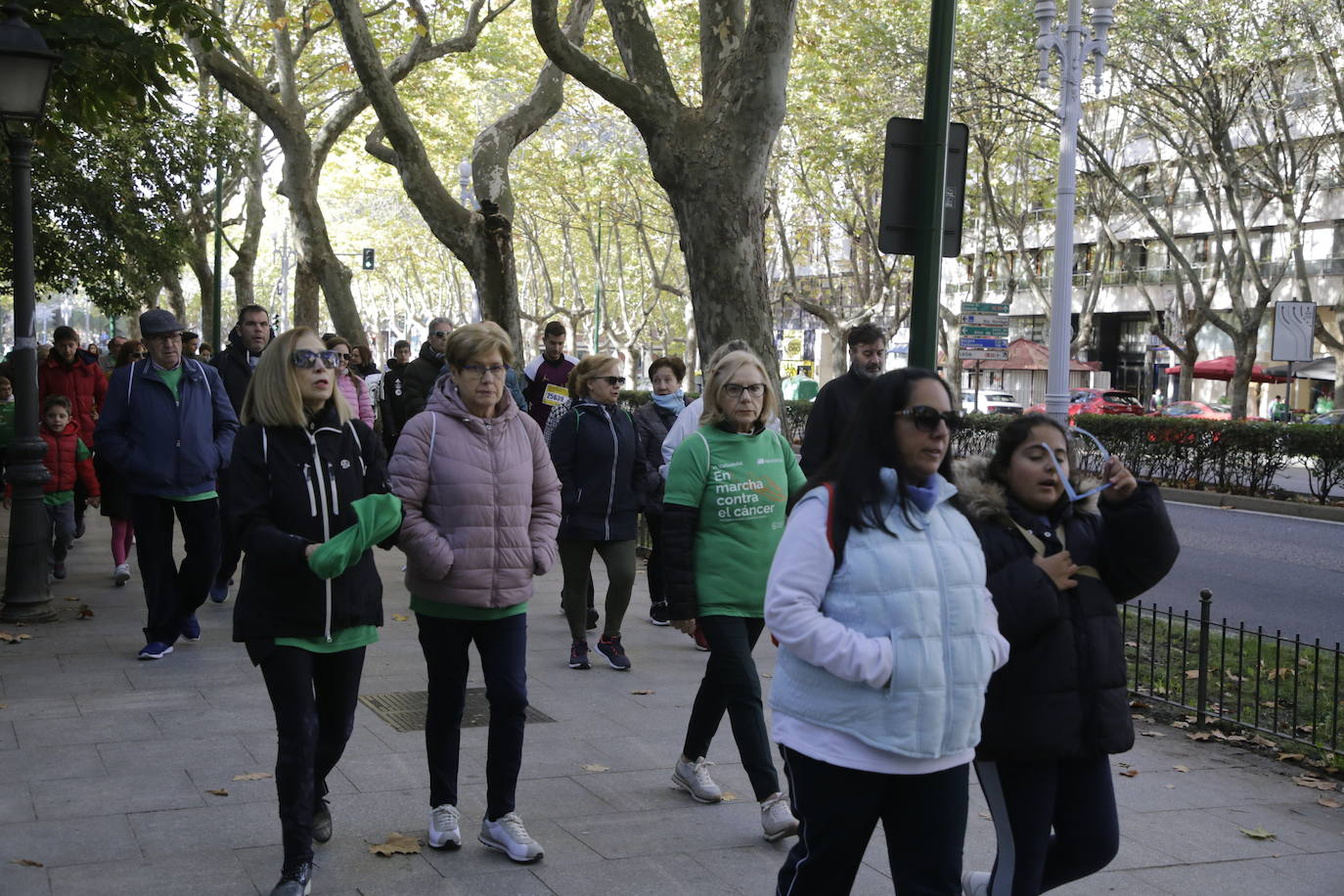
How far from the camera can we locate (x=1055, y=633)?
11.6ft

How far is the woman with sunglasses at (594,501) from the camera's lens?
7.92 m

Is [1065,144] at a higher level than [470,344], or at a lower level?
higher

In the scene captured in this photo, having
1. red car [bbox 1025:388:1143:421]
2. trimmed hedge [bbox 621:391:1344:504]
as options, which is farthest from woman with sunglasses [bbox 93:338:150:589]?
red car [bbox 1025:388:1143:421]

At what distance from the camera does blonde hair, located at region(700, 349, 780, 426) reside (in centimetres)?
523

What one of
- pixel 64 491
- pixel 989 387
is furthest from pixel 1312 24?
pixel 989 387

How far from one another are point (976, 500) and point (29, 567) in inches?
282

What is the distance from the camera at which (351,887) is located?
4.43 meters

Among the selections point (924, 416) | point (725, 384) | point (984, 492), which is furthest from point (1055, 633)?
point (725, 384)

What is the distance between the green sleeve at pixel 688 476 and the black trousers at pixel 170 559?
3679mm

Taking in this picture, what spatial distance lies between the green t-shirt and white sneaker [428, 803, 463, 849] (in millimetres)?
1131

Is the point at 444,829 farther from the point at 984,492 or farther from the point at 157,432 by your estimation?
the point at 157,432

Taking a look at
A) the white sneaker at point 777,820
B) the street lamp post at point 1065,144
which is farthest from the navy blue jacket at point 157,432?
the street lamp post at point 1065,144

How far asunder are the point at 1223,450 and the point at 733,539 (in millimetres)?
18200

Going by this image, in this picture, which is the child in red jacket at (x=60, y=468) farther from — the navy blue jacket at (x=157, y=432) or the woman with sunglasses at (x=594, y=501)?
the woman with sunglasses at (x=594, y=501)
